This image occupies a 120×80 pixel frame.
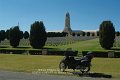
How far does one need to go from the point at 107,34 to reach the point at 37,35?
13.8 m

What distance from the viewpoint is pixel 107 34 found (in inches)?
2127

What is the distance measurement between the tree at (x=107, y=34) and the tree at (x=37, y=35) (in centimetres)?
1163

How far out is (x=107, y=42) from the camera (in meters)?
53.7

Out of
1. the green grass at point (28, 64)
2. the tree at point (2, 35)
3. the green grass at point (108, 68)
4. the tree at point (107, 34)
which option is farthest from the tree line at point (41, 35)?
the green grass at point (108, 68)

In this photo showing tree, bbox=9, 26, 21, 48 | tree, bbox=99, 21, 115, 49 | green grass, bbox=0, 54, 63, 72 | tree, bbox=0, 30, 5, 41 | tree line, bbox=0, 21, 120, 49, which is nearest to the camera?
green grass, bbox=0, 54, 63, 72

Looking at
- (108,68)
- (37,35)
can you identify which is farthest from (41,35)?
(108,68)

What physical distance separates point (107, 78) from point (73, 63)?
3.34 metres

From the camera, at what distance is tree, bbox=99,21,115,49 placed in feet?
176

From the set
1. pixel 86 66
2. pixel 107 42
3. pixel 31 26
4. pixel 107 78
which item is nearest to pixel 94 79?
pixel 107 78

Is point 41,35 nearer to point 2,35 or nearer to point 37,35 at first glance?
point 37,35

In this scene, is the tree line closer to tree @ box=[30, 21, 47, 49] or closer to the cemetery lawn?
tree @ box=[30, 21, 47, 49]

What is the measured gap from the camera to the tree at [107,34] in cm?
5350

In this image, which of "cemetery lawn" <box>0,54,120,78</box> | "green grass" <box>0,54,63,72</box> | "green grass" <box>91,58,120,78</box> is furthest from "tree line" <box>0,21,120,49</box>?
"green grass" <box>91,58,120,78</box>

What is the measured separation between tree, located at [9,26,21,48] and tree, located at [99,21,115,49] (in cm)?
1976
